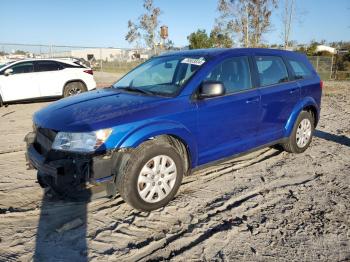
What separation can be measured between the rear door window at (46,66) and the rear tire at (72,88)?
2.16ft

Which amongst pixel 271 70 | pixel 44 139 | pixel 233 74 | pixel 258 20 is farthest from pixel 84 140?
pixel 258 20

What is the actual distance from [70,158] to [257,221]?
201cm

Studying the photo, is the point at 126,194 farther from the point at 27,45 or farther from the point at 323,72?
the point at 27,45

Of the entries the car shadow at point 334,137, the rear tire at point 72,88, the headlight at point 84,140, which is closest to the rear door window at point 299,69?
the car shadow at point 334,137

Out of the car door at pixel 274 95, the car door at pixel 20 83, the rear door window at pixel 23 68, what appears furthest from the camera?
the rear door window at pixel 23 68

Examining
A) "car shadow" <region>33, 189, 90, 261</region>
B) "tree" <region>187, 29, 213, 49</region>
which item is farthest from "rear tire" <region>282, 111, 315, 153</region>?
"tree" <region>187, 29, 213, 49</region>

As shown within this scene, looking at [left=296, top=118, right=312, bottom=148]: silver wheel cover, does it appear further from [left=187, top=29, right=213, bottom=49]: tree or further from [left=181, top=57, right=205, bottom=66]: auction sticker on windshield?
[left=187, top=29, right=213, bottom=49]: tree

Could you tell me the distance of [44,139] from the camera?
11.7ft

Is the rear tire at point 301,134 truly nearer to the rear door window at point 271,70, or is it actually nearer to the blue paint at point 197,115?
the blue paint at point 197,115

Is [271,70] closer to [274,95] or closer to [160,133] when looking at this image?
[274,95]

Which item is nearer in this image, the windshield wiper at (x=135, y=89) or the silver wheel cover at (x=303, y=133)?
the windshield wiper at (x=135, y=89)

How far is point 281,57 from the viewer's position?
5125 millimetres

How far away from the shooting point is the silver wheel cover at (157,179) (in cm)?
344

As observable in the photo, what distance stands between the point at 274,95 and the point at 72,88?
8.16 meters
